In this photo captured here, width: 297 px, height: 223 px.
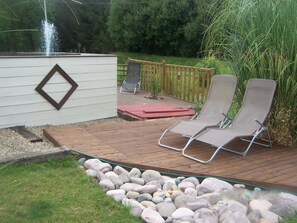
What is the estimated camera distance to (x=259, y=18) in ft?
13.9

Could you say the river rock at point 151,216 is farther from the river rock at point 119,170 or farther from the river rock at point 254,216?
the river rock at point 119,170

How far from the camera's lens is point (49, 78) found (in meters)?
5.65

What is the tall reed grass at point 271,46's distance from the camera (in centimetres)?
411

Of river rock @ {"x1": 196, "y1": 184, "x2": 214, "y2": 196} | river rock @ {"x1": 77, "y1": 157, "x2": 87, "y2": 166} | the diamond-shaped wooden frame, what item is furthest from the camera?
the diamond-shaped wooden frame

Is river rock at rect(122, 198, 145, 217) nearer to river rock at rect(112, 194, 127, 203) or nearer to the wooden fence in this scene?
river rock at rect(112, 194, 127, 203)

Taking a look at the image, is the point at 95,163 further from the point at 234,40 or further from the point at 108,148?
the point at 234,40

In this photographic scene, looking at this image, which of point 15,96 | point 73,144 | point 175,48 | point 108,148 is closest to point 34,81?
point 15,96

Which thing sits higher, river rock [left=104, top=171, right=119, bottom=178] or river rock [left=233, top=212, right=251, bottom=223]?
river rock [left=233, top=212, right=251, bottom=223]

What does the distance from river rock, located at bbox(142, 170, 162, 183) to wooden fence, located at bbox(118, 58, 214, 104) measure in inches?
176

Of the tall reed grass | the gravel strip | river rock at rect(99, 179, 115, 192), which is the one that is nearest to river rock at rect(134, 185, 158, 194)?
river rock at rect(99, 179, 115, 192)

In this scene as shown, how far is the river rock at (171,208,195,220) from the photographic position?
2635mm

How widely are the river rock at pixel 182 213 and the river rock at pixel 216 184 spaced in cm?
49

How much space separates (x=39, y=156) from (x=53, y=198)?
95 cm

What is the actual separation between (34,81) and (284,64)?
3.58 meters
